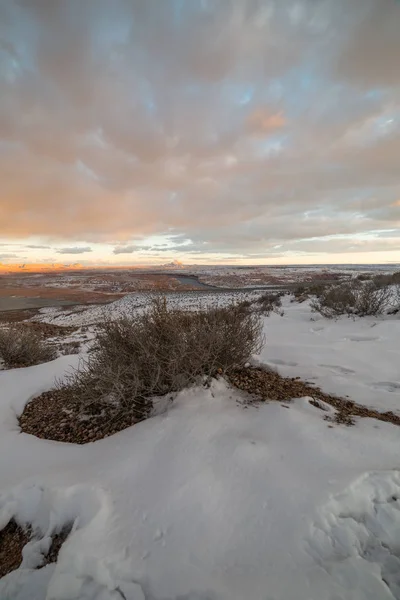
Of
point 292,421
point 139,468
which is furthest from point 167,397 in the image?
point 292,421

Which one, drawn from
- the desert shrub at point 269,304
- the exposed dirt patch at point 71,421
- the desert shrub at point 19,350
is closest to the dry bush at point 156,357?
the exposed dirt patch at point 71,421

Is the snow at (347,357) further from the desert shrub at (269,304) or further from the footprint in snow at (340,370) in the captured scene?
the desert shrub at (269,304)

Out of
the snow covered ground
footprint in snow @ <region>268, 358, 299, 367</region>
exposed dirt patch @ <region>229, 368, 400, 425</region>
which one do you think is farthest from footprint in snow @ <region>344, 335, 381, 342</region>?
the snow covered ground

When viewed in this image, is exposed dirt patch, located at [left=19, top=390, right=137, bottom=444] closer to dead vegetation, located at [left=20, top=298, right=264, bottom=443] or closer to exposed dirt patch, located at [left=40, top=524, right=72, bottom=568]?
dead vegetation, located at [left=20, top=298, right=264, bottom=443]

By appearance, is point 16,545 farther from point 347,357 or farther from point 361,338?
point 361,338

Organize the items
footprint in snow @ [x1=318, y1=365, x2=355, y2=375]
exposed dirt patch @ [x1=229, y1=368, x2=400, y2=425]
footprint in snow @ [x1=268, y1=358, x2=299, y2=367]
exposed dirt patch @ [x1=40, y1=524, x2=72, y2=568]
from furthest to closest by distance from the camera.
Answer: footprint in snow @ [x1=268, y1=358, x2=299, y2=367] < footprint in snow @ [x1=318, y1=365, x2=355, y2=375] < exposed dirt patch @ [x1=229, y1=368, x2=400, y2=425] < exposed dirt patch @ [x1=40, y1=524, x2=72, y2=568]

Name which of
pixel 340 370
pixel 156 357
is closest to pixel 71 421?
pixel 156 357

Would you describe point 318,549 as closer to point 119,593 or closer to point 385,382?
point 119,593
